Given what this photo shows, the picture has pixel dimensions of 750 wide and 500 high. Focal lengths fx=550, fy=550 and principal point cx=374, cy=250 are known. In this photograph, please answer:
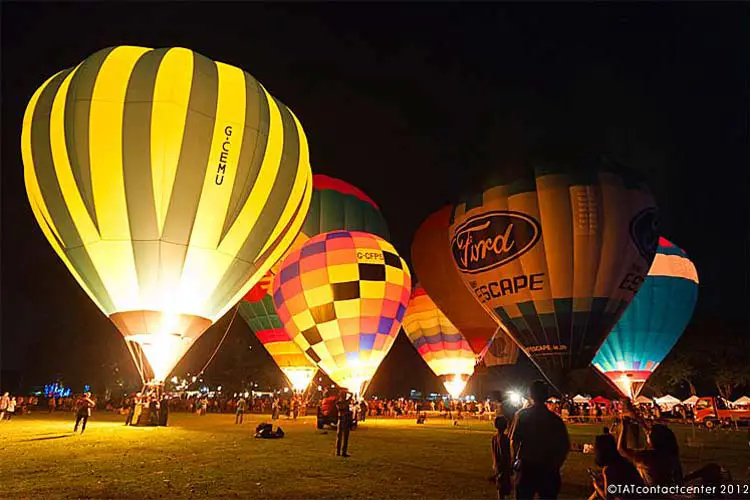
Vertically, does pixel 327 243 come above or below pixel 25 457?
above

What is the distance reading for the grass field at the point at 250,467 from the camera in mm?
6109

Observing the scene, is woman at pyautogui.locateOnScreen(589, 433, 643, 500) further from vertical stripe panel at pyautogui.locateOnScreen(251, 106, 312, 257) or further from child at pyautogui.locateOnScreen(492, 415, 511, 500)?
vertical stripe panel at pyautogui.locateOnScreen(251, 106, 312, 257)

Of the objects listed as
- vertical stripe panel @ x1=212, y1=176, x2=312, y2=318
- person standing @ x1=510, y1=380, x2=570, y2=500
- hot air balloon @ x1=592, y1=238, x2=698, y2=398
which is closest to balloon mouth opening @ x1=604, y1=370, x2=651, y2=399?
hot air balloon @ x1=592, y1=238, x2=698, y2=398

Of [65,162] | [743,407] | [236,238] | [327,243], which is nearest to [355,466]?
[236,238]

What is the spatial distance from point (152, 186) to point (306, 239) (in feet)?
38.6

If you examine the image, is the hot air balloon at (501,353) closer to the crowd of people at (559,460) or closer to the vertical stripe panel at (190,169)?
the vertical stripe panel at (190,169)

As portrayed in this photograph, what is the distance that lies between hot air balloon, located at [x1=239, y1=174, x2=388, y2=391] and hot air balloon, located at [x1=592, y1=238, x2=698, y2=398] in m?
11.9

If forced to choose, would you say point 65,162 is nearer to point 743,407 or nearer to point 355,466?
point 355,466

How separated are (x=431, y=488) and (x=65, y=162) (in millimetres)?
10967

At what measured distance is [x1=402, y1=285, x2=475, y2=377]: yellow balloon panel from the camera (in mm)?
26938

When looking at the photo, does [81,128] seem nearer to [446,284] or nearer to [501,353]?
[446,284]

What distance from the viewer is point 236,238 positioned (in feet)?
43.3

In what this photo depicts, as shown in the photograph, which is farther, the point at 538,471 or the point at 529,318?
the point at 529,318

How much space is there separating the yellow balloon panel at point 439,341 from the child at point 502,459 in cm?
2124
